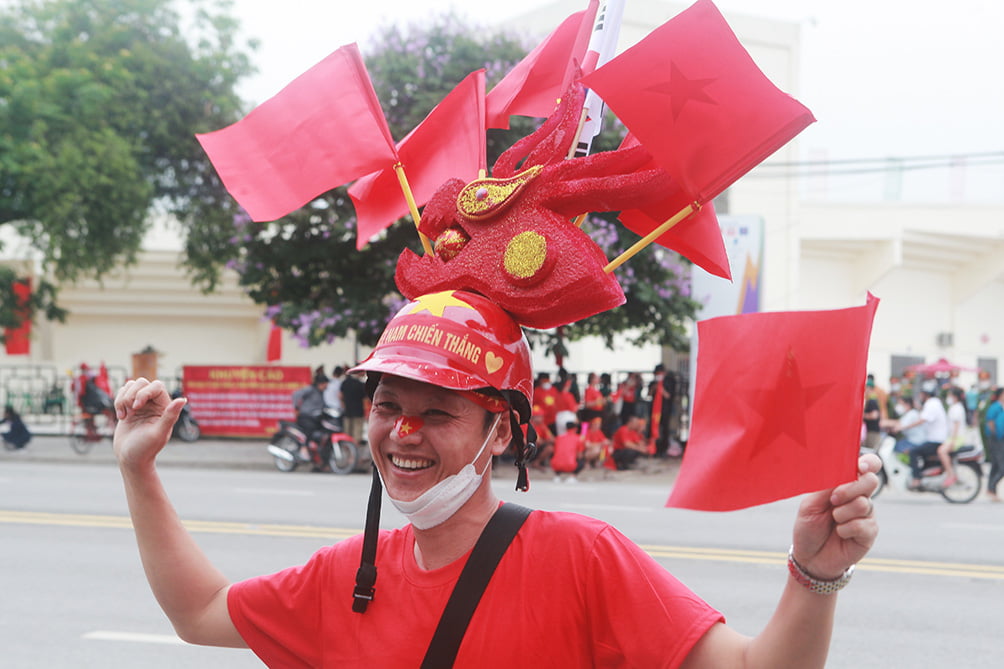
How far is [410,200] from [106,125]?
15.3m

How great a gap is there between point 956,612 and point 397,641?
6058mm

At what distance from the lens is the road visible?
583 centimetres

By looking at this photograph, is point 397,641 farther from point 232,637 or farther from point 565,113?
point 565,113

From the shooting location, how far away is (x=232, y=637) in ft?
6.57

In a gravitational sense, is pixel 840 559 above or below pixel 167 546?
above

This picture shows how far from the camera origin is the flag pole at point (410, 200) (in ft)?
6.76

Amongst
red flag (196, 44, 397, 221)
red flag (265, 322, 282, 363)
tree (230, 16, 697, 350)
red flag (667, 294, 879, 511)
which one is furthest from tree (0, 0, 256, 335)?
red flag (667, 294, 879, 511)

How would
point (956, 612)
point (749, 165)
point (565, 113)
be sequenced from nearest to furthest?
point (749, 165)
point (565, 113)
point (956, 612)

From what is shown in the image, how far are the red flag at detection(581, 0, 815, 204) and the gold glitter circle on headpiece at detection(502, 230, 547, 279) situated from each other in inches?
10.9

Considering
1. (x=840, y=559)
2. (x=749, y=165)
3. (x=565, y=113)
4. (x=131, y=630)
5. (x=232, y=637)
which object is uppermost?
(x=565, y=113)

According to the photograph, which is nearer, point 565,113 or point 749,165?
point 749,165

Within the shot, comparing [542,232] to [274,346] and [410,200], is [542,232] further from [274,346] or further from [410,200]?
[274,346]

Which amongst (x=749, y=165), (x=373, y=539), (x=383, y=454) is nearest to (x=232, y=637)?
(x=373, y=539)

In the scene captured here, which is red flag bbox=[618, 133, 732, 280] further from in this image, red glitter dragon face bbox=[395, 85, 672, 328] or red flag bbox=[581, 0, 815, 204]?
red flag bbox=[581, 0, 815, 204]
